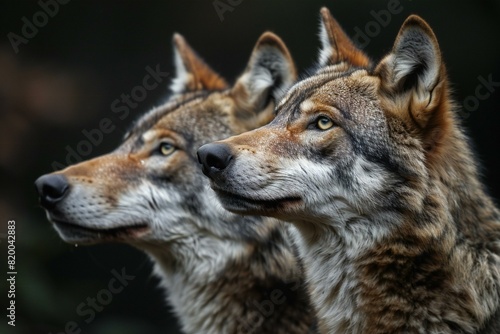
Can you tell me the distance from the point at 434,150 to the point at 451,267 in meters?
0.72

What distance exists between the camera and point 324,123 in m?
4.62

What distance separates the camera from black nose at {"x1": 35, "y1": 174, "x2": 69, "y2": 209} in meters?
5.59

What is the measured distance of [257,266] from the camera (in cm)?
564

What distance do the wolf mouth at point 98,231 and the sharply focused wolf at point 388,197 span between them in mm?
1502

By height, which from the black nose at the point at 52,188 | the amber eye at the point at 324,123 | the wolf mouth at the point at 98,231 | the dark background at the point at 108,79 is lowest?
the dark background at the point at 108,79

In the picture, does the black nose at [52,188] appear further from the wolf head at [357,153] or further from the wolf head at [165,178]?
the wolf head at [357,153]

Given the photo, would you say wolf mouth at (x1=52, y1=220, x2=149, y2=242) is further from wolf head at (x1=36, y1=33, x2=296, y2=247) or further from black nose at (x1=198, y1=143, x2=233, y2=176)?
black nose at (x1=198, y1=143, x2=233, y2=176)

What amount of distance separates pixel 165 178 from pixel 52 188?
890mm

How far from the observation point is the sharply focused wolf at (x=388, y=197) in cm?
425

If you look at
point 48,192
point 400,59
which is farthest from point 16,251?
point 400,59

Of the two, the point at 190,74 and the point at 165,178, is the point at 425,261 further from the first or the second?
the point at 190,74

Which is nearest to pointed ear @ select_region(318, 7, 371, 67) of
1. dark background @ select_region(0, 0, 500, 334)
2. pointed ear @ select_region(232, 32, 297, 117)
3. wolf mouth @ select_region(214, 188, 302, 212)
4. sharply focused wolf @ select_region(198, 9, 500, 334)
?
pointed ear @ select_region(232, 32, 297, 117)

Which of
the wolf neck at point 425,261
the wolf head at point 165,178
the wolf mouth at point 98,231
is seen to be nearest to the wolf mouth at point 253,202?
the wolf neck at point 425,261

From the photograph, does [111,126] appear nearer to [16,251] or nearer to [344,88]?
[16,251]
